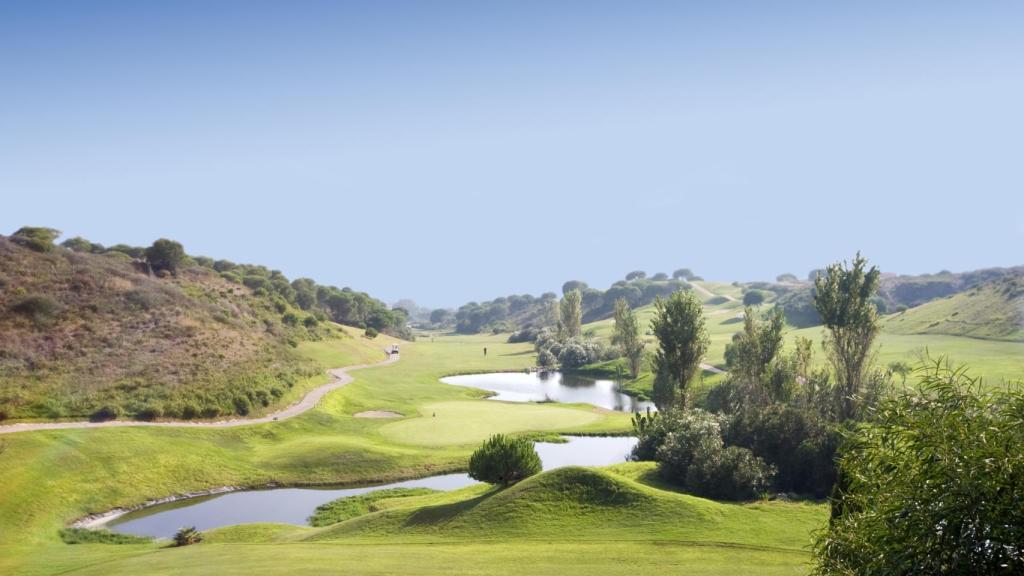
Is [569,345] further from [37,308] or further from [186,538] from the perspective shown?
[186,538]

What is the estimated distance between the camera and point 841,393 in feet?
167

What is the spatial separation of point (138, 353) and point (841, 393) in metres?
67.4

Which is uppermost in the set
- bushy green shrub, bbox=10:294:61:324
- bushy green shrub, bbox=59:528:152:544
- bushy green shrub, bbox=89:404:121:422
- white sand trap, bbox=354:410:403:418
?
bushy green shrub, bbox=10:294:61:324

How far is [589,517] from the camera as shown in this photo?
92.1ft

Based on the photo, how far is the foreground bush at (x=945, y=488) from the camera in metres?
9.43

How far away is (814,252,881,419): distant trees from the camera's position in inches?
1957

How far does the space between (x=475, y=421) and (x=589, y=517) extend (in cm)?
3934

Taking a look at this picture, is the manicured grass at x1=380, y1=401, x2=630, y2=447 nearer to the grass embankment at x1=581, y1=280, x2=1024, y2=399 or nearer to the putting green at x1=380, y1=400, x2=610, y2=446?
the putting green at x1=380, y1=400, x2=610, y2=446

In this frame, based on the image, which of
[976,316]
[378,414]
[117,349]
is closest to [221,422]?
[117,349]

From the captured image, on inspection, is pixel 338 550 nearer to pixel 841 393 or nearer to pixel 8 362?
pixel 841 393

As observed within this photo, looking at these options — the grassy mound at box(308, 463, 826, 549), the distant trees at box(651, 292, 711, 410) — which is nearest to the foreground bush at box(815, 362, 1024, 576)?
the grassy mound at box(308, 463, 826, 549)

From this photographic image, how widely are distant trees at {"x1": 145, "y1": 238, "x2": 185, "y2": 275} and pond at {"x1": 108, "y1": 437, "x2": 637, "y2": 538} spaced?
236ft

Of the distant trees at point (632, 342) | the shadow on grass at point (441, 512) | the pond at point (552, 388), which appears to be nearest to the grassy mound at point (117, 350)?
the pond at point (552, 388)

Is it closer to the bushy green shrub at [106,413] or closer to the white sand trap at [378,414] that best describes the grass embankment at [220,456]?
the white sand trap at [378,414]
